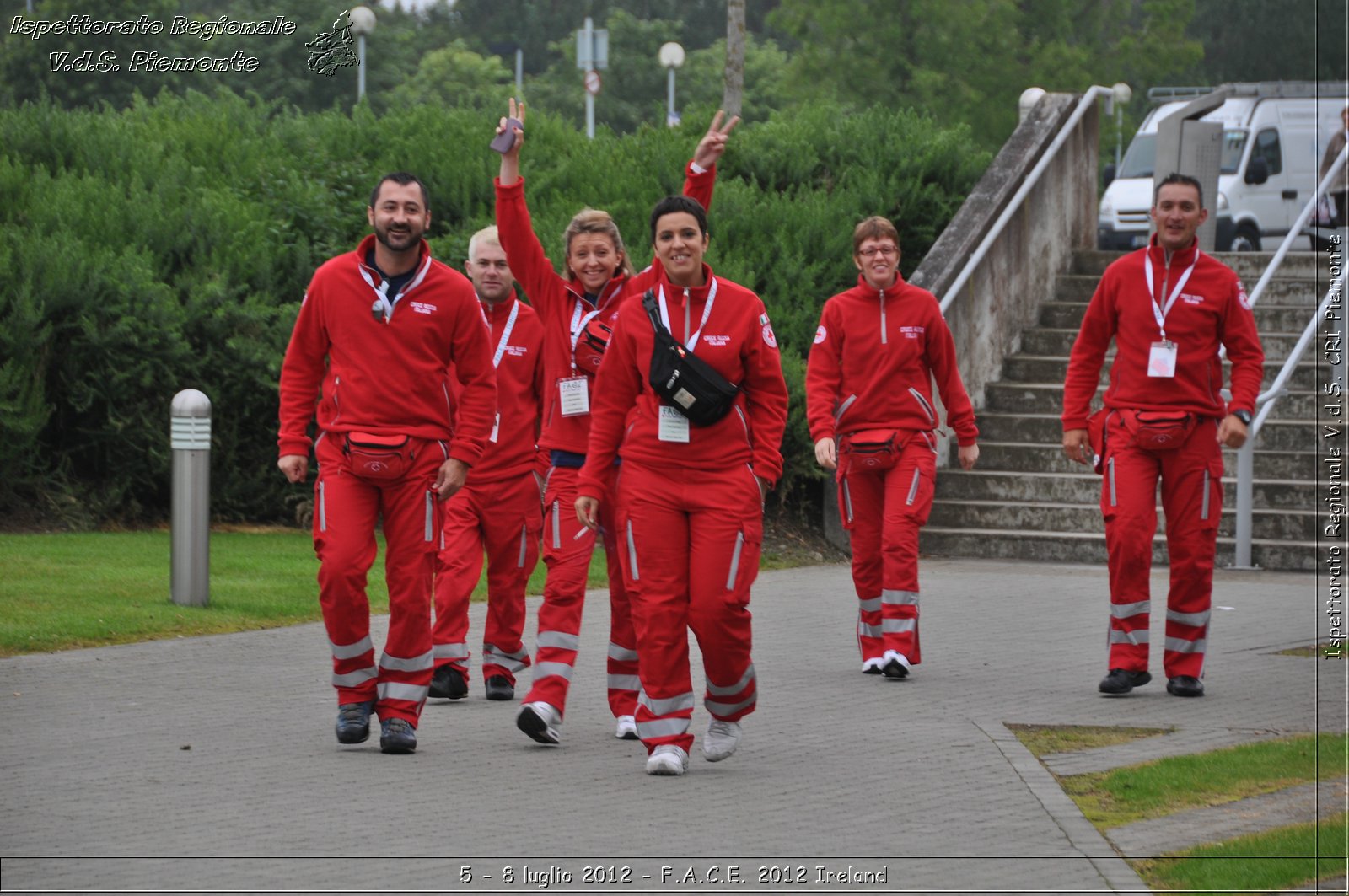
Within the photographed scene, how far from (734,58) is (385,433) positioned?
58.4 ft

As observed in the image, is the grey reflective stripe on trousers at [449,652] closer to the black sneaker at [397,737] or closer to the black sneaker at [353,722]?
the black sneaker at [353,722]

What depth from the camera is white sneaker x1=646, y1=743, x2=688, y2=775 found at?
23.1ft

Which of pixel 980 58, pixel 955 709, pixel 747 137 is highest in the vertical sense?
pixel 980 58

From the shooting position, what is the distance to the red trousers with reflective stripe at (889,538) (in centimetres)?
943

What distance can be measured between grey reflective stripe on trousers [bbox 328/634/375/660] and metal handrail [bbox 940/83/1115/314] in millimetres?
8973

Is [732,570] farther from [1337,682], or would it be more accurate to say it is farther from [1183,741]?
[1337,682]

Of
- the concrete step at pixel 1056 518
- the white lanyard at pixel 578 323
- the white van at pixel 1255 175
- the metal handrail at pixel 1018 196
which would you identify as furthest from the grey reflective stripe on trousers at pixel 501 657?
the white van at pixel 1255 175

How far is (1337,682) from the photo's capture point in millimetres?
9336

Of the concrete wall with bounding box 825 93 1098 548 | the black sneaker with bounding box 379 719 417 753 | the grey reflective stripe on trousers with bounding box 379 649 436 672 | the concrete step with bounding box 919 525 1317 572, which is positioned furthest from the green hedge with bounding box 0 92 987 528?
the black sneaker with bounding box 379 719 417 753

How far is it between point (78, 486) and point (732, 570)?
833cm

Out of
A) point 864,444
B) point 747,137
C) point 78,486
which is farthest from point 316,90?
point 864,444

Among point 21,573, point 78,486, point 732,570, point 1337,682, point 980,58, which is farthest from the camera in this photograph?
point 980,58

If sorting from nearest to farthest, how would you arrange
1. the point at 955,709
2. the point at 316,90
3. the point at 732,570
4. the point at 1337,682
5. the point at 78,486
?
the point at 732,570 → the point at 955,709 → the point at 1337,682 → the point at 78,486 → the point at 316,90

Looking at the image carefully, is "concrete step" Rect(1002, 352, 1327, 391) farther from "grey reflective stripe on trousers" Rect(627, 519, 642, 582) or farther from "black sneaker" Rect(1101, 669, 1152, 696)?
"grey reflective stripe on trousers" Rect(627, 519, 642, 582)
